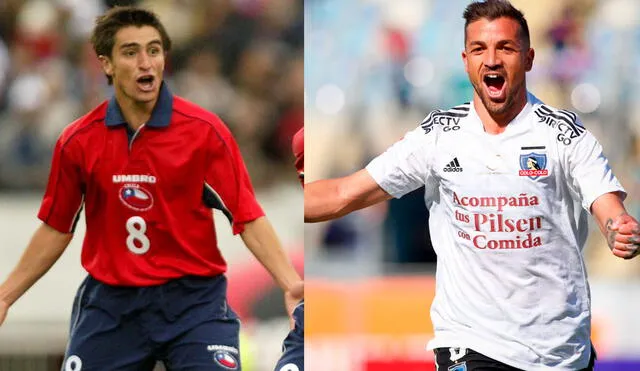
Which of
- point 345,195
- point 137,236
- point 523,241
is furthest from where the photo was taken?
point 137,236

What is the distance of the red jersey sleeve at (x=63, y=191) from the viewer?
562 centimetres

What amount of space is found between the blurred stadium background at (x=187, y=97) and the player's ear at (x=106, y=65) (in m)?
0.13

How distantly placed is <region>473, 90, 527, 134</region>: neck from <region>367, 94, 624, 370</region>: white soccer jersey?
26mm

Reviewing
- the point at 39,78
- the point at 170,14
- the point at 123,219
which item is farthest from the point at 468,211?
the point at 39,78

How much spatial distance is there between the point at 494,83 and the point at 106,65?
6.76 feet

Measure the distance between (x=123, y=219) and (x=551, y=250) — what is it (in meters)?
2.12

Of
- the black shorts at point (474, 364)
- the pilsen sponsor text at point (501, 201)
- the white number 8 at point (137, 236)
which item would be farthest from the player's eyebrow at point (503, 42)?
the white number 8 at point (137, 236)

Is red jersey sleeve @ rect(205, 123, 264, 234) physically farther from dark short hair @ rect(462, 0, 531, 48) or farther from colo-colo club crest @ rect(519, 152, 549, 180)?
colo-colo club crest @ rect(519, 152, 549, 180)

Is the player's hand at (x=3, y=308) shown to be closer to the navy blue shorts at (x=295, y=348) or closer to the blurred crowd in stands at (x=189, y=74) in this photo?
the blurred crowd in stands at (x=189, y=74)

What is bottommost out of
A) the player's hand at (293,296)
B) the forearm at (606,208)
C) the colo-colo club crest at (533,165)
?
the player's hand at (293,296)

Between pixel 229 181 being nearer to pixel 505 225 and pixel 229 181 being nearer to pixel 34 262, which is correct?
pixel 34 262

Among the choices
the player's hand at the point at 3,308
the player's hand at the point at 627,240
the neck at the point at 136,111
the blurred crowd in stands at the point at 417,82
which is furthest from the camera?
the blurred crowd in stands at the point at 417,82

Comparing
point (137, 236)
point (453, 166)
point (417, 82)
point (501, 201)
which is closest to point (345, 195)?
point (453, 166)

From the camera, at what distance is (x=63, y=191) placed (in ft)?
18.5
